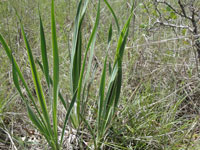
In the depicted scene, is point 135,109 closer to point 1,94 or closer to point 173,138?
point 173,138

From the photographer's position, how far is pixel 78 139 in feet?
4.21

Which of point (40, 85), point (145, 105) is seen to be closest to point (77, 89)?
point (40, 85)

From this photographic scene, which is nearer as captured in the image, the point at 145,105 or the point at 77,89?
the point at 77,89

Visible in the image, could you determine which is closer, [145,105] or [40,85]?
[40,85]

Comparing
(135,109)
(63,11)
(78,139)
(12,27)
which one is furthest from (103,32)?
(78,139)

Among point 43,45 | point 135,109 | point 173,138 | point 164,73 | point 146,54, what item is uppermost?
point 43,45

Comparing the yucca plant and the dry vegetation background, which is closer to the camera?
the yucca plant

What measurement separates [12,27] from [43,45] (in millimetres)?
1517

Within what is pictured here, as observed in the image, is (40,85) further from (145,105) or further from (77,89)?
(145,105)

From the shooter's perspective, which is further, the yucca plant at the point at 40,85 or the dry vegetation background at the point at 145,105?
the dry vegetation background at the point at 145,105

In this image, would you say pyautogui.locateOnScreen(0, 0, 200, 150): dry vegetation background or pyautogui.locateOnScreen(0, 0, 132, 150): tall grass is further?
pyautogui.locateOnScreen(0, 0, 200, 150): dry vegetation background

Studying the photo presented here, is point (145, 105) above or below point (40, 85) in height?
below

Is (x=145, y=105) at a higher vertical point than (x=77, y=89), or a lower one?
lower

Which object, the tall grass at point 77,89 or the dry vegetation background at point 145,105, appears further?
the dry vegetation background at point 145,105
